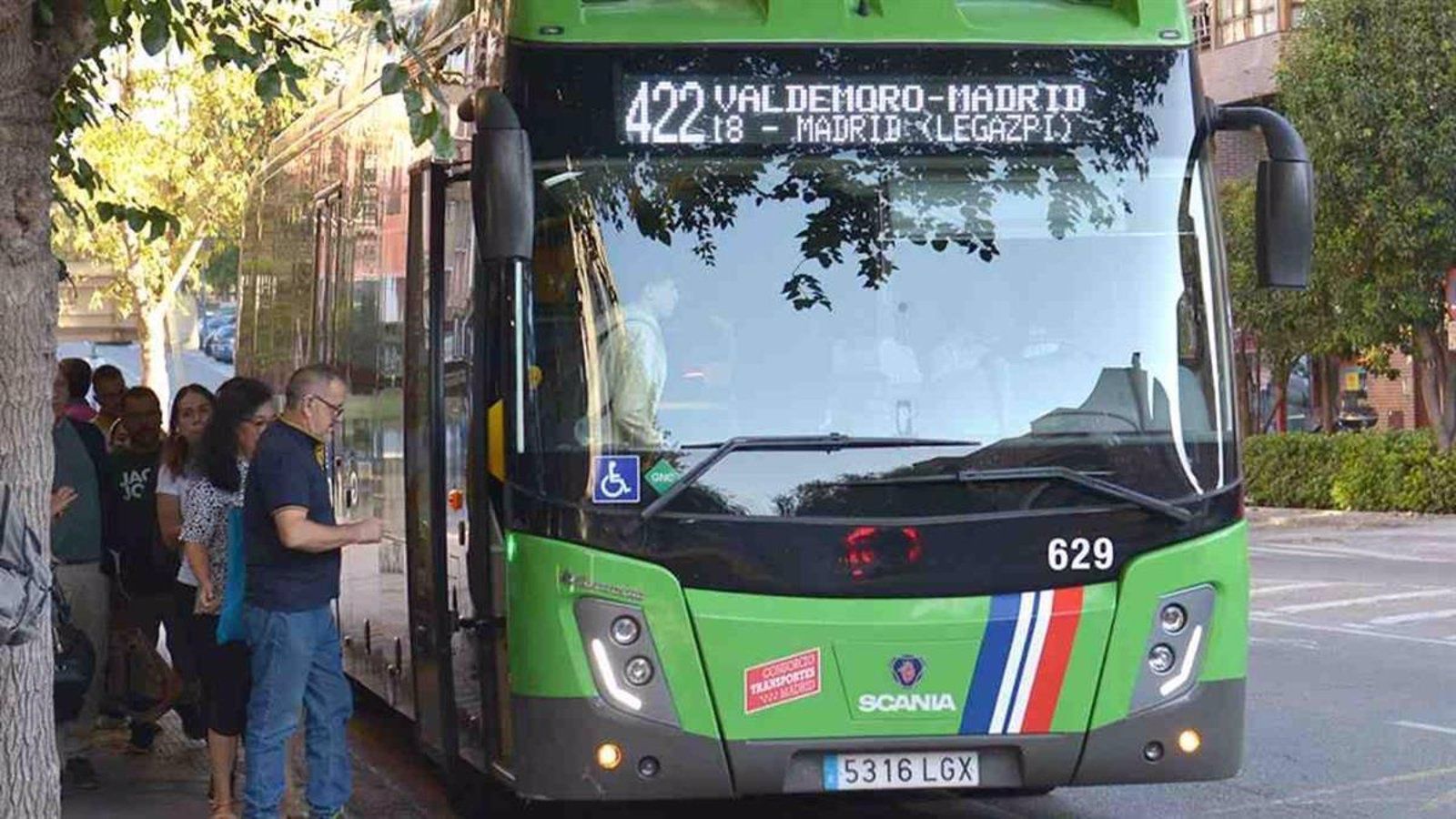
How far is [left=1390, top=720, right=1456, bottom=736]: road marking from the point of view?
1283 centimetres

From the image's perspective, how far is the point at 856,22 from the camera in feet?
28.0

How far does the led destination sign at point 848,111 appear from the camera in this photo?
8469 millimetres

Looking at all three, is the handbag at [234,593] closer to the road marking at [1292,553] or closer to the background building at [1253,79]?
the road marking at [1292,553]

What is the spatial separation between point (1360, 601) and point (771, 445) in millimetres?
13780

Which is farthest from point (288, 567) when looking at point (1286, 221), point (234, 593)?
point (1286, 221)

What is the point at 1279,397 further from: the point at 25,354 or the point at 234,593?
the point at 25,354

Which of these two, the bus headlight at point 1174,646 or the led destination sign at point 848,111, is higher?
the led destination sign at point 848,111

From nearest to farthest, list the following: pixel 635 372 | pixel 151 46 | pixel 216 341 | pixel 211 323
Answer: pixel 635 372, pixel 151 46, pixel 216 341, pixel 211 323

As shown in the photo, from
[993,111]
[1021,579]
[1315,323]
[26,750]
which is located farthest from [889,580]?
[1315,323]

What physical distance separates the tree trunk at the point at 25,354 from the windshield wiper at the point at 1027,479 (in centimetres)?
267

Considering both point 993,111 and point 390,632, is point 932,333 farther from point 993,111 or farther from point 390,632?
point 390,632

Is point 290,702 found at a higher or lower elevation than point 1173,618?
lower

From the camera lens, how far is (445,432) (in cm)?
951

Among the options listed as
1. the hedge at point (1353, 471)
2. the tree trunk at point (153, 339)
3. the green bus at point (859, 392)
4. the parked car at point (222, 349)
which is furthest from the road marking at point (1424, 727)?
the parked car at point (222, 349)
